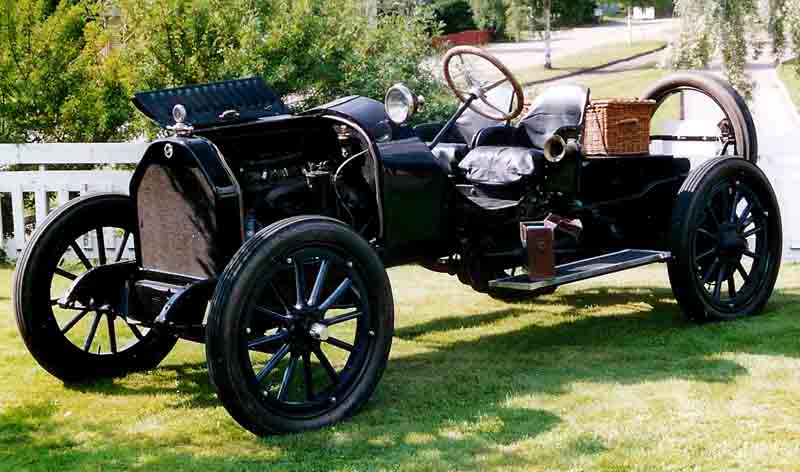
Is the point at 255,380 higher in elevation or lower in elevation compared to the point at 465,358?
higher

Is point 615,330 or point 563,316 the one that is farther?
point 563,316

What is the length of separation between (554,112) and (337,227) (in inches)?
95.6

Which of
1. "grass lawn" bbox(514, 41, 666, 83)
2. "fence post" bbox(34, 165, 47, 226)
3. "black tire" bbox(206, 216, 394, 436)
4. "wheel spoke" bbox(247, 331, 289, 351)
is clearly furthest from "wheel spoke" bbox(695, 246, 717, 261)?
"grass lawn" bbox(514, 41, 666, 83)

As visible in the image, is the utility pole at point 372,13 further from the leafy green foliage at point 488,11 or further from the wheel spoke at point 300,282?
the leafy green foliage at point 488,11

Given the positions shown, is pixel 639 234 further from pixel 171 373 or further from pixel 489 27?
pixel 489 27

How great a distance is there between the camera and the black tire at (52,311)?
5418mm

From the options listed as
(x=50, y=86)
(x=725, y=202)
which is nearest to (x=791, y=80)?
(x=50, y=86)

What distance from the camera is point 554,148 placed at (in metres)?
6.30

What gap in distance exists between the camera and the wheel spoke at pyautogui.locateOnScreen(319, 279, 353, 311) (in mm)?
4762

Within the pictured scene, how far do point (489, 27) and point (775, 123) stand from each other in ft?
89.5

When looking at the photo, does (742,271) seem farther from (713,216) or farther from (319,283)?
(319,283)

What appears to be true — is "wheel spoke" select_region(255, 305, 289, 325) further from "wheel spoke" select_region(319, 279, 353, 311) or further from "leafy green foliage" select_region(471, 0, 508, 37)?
"leafy green foliage" select_region(471, 0, 508, 37)

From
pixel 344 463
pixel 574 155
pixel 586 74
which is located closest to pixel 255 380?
pixel 344 463

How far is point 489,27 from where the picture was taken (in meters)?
50.3
